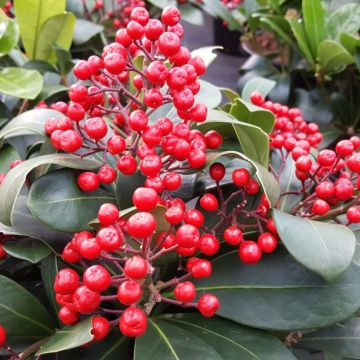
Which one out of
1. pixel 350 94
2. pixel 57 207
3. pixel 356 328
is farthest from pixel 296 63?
pixel 57 207

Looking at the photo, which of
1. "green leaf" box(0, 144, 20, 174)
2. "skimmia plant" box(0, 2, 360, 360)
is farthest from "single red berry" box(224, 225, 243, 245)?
"green leaf" box(0, 144, 20, 174)

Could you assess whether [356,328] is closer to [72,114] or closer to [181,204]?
[181,204]

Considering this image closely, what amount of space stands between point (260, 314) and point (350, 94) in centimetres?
114

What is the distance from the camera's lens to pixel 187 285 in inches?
19.9

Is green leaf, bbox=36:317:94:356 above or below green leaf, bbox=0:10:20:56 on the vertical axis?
below

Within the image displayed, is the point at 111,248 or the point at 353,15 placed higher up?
the point at 111,248

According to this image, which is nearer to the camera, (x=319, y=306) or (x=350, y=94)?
(x=319, y=306)

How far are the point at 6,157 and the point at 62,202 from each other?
0.28m

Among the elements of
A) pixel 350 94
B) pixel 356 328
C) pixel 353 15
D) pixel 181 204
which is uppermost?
pixel 181 204

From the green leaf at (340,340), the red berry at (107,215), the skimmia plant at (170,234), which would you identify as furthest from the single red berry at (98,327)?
the green leaf at (340,340)

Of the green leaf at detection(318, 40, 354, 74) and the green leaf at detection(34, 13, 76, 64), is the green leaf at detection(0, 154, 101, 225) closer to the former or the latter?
the green leaf at detection(34, 13, 76, 64)

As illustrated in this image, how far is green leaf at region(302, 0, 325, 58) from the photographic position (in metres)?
1.19

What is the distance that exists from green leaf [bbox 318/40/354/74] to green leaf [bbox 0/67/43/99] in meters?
0.78

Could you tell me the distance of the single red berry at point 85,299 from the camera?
47 cm
